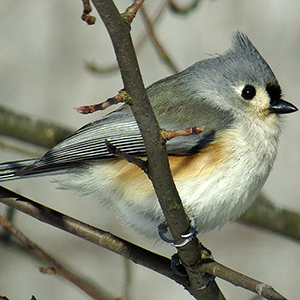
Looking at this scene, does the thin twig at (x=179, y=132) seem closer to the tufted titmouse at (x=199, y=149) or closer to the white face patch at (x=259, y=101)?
the tufted titmouse at (x=199, y=149)

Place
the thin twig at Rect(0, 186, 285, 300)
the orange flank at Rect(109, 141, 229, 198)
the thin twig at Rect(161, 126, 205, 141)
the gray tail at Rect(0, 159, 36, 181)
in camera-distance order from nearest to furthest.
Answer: the thin twig at Rect(161, 126, 205, 141)
the thin twig at Rect(0, 186, 285, 300)
the orange flank at Rect(109, 141, 229, 198)
the gray tail at Rect(0, 159, 36, 181)

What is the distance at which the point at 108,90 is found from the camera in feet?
18.2

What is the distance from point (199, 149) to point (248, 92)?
52cm

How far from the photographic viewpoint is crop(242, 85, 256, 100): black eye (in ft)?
9.60

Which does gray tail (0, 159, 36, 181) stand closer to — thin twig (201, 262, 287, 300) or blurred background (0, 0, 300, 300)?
thin twig (201, 262, 287, 300)

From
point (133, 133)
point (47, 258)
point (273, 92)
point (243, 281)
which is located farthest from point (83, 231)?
point (273, 92)

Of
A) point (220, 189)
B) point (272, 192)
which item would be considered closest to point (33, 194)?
point (272, 192)

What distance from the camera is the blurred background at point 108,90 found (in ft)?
16.9

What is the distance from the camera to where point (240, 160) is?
8.58 ft

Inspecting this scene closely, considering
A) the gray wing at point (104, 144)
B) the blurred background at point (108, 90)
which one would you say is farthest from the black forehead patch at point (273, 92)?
the blurred background at point (108, 90)

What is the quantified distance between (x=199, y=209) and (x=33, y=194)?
10.8 ft

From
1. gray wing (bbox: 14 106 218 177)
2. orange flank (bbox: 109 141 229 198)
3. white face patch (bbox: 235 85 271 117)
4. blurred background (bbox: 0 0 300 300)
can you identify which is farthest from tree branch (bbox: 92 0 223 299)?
blurred background (bbox: 0 0 300 300)

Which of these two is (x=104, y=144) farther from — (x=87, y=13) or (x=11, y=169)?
(x=87, y=13)

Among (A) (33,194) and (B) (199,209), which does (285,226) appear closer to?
(B) (199,209)
